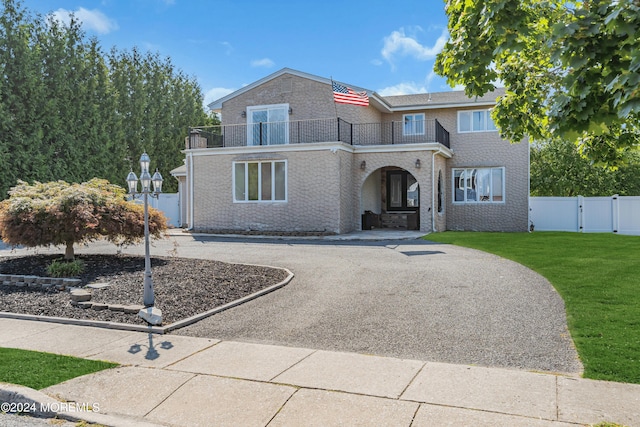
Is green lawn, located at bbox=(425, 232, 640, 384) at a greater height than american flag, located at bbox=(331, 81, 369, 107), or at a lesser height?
lesser

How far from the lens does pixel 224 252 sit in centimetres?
1574

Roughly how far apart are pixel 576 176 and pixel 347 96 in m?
20.2

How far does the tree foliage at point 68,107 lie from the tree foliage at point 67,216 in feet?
51.4

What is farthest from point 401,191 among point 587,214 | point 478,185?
point 587,214

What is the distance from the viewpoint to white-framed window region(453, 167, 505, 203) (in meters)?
24.3

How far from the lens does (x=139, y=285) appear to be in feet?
33.8

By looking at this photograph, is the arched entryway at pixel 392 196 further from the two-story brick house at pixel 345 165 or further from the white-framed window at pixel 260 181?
the white-framed window at pixel 260 181

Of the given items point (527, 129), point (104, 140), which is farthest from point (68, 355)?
point (104, 140)

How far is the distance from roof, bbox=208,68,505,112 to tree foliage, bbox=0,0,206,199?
1029 centimetres

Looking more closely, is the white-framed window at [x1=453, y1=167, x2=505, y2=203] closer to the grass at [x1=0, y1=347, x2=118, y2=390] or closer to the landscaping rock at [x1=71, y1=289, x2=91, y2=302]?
the landscaping rock at [x1=71, y1=289, x2=91, y2=302]

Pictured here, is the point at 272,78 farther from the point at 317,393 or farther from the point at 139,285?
the point at 317,393

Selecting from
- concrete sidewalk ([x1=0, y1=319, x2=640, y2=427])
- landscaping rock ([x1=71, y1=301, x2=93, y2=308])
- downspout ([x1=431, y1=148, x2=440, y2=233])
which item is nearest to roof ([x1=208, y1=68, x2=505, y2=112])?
downspout ([x1=431, y1=148, x2=440, y2=233])

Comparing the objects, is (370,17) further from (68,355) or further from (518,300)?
(68,355)

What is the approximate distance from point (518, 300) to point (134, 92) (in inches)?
1449
